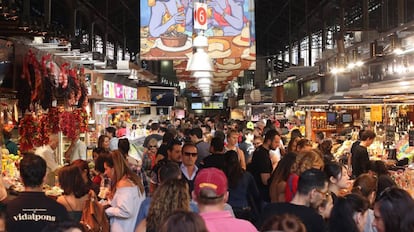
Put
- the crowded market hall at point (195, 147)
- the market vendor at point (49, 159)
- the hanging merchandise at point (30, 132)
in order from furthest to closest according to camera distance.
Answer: the market vendor at point (49, 159)
the hanging merchandise at point (30, 132)
the crowded market hall at point (195, 147)

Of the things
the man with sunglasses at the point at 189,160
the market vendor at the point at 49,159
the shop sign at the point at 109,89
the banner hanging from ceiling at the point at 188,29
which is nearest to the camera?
the man with sunglasses at the point at 189,160

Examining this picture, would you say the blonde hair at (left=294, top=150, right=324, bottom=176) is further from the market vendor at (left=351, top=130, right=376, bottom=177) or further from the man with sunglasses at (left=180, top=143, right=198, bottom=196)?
the market vendor at (left=351, top=130, right=376, bottom=177)

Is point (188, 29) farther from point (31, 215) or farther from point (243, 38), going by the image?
point (31, 215)

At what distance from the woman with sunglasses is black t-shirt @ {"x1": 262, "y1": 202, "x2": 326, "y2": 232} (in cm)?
55

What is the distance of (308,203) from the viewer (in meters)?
4.17

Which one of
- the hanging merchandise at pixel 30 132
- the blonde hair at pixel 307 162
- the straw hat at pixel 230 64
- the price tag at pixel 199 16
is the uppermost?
the price tag at pixel 199 16

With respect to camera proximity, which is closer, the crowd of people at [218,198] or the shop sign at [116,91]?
the crowd of people at [218,198]

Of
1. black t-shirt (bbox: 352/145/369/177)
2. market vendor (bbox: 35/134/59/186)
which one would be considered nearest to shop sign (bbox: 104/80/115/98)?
market vendor (bbox: 35/134/59/186)

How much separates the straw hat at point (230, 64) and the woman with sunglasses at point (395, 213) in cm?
783

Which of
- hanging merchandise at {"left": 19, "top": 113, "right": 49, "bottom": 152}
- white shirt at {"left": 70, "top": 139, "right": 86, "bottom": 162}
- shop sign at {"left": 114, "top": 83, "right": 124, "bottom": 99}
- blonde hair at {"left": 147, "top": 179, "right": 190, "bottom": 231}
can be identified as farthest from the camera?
shop sign at {"left": 114, "top": 83, "right": 124, "bottom": 99}

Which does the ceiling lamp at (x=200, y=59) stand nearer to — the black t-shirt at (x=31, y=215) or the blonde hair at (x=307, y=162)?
the blonde hair at (x=307, y=162)

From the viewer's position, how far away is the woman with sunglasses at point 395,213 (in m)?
3.37

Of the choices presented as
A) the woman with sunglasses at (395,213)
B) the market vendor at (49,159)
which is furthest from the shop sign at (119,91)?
the woman with sunglasses at (395,213)

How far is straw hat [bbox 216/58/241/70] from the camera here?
11423 millimetres
